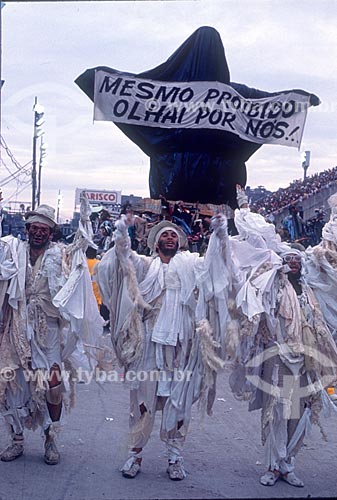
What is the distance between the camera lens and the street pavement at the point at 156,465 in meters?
4.43

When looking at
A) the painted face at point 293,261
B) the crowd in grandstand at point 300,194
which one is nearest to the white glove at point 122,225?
the painted face at point 293,261

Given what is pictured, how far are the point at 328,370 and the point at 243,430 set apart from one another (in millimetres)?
1446

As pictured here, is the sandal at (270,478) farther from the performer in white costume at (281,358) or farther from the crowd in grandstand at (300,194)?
the crowd in grandstand at (300,194)

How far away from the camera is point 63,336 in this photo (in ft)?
16.7

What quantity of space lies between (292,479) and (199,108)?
477 cm

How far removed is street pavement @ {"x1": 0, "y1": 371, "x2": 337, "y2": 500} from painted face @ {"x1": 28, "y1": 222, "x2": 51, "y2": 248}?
3.91 ft

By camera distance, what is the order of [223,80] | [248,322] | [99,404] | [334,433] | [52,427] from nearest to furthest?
1. [248,322]
2. [52,427]
3. [334,433]
4. [99,404]
5. [223,80]

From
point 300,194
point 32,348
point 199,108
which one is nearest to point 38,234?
point 32,348

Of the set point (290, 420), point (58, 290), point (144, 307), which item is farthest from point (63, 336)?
point (290, 420)

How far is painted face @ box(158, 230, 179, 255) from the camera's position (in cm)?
499

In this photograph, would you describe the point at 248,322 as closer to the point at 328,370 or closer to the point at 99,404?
the point at 328,370

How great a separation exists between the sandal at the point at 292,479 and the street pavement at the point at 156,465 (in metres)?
0.04

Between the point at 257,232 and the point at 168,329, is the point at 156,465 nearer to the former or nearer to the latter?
A: the point at 168,329

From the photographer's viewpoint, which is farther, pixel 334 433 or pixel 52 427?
pixel 334 433
